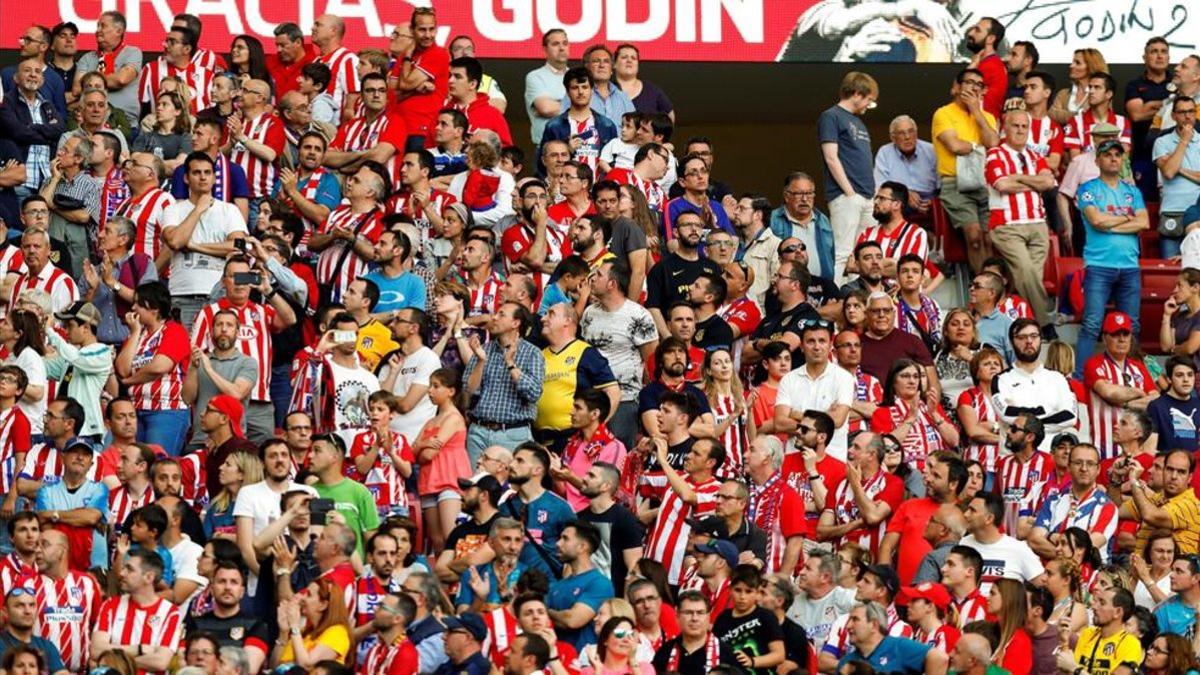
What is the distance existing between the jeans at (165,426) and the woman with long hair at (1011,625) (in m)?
4.73

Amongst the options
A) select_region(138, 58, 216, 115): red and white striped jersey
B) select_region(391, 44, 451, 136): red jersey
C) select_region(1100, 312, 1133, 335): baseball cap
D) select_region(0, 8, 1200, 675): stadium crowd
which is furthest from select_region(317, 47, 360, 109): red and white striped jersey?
select_region(1100, 312, 1133, 335): baseball cap

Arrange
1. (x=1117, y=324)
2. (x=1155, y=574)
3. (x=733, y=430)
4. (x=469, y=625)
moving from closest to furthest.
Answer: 1. (x=469, y=625)
2. (x=1155, y=574)
3. (x=733, y=430)
4. (x=1117, y=324)

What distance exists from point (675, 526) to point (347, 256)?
3251 mm

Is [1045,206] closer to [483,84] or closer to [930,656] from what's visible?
[483,84]

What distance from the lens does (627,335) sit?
670 inches

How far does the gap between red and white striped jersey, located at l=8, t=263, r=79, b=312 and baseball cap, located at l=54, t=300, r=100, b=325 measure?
0.12 m

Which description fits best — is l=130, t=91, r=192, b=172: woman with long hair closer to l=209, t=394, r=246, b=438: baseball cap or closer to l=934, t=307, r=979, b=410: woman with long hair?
l=209, t=394, r=246, b=438: baseball cap

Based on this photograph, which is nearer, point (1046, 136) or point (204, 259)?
point (204, 259)

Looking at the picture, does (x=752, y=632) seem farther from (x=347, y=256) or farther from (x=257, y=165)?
(x=257, y=165)

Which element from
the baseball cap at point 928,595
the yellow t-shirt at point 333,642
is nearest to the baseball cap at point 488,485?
the yellow t-shirt at point 333,642

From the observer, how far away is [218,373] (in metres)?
16.4

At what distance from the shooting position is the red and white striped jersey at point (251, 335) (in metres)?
16.6

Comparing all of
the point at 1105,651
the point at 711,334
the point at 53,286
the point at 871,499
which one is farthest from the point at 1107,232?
the point at 53,286

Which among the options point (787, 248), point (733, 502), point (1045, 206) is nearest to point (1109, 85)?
point (1045, 206)
